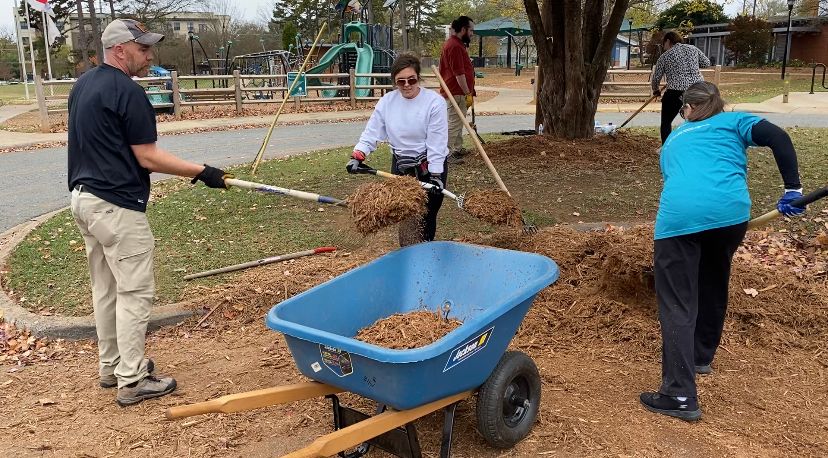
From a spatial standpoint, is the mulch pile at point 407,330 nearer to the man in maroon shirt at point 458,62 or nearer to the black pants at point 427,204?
the black pants at point 427,204

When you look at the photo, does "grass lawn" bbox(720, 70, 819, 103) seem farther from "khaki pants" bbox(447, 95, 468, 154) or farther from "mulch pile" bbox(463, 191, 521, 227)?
"mulch pile" bbox(463, 191, 521, 227)

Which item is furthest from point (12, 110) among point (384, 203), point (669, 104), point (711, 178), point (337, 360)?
point (711, 178)

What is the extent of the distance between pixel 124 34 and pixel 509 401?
2565 mm

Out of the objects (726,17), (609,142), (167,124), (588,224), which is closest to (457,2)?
(726,17)

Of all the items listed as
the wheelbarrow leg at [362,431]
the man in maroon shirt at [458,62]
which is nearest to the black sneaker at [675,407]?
the wheelbarrow leg at [362,431]

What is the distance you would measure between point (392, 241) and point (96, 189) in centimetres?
304

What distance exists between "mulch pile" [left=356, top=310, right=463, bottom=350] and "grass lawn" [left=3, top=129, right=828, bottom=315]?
2.20 meters

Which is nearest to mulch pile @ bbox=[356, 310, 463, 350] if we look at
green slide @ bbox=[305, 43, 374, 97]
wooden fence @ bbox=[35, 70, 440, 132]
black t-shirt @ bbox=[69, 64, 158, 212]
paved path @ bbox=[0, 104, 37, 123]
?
black t-shirt @ bbox=[69, 64, 158, 212]

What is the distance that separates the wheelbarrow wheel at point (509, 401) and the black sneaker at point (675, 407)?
2.10 ft

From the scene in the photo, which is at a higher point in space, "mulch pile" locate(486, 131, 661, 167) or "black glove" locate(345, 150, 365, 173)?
"black glove" locate(345, 150, 365, 173)

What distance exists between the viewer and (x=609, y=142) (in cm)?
990

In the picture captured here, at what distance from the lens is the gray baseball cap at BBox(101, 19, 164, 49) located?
3355 mm

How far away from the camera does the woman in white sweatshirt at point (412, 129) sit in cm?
438

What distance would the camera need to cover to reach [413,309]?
12.2 feet
